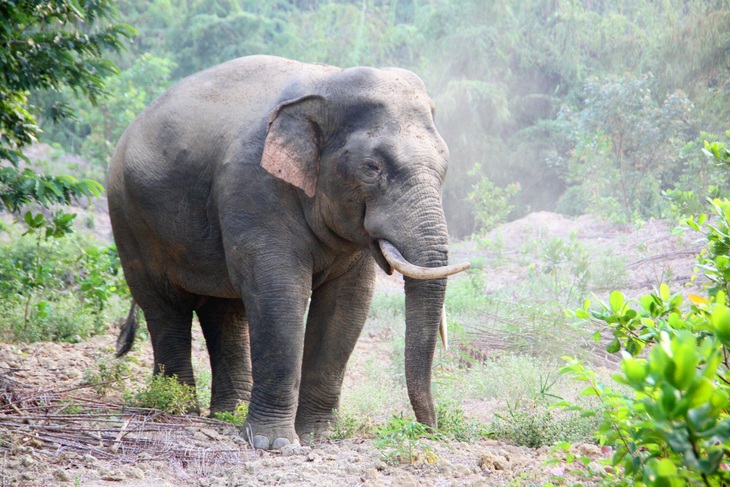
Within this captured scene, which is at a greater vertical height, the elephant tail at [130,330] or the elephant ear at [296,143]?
the elephant ear at [296,143]

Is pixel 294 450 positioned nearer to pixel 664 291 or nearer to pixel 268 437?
pixel 268 437

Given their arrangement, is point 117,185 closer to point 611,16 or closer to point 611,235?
point 611,235

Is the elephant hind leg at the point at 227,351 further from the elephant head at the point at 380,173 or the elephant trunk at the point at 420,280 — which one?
the elephant trunk at the point at 420,280

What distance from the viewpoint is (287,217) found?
18.5 ft

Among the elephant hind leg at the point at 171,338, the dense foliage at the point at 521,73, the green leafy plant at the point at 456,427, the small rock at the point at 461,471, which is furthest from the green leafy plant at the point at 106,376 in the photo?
the dense foliage at the point at 521,73

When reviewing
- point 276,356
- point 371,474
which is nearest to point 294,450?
point 276,356

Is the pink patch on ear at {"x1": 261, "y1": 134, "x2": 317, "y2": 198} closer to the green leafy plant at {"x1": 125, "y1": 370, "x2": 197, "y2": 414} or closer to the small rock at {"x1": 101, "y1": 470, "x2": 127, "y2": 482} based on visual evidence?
the green leafy plant at {"x1": 125, "y1": 370, "x2": 197, "y2": 414}

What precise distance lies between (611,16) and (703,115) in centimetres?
700

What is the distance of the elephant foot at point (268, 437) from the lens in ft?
17.4

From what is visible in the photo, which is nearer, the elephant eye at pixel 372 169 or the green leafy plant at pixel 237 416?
the elephant eye at pixel 372 169

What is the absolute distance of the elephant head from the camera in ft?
16.6

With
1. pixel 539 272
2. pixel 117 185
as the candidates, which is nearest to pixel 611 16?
pixel 539 272

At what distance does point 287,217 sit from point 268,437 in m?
1.45

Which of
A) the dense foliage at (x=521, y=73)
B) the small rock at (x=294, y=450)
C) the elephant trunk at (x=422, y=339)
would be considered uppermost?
the dense foliage at (x=521, y=73)
